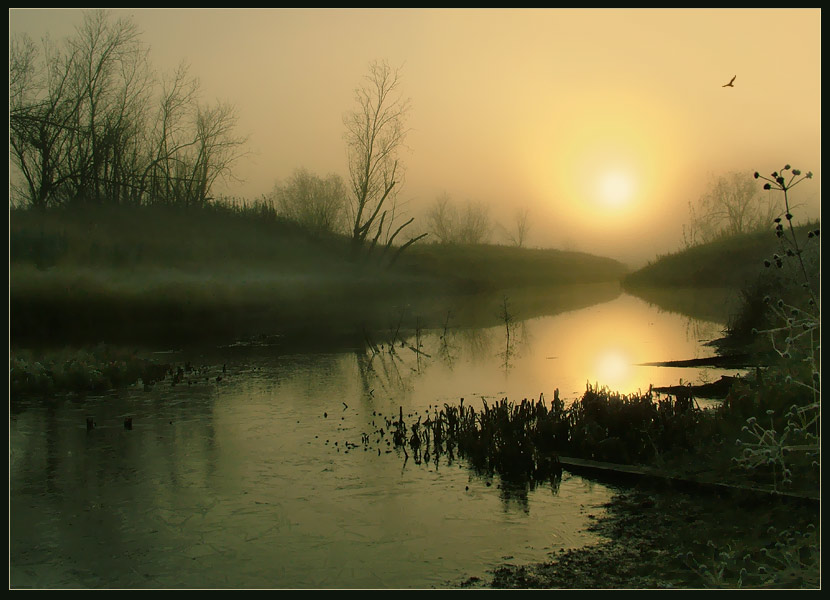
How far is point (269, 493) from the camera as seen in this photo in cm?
1082

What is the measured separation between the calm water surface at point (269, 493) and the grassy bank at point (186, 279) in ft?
43.7

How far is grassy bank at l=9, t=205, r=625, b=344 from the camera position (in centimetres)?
3102

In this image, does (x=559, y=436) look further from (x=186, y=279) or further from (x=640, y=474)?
(x=186, y=279)

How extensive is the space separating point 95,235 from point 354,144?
65.0 ft

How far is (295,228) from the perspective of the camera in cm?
5347

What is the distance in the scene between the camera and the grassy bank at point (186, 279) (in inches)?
1221

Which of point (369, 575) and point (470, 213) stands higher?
point (470, 213)

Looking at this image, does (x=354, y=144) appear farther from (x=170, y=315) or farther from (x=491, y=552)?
(x=491, y=552)

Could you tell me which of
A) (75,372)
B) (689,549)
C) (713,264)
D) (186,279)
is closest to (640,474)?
(689,549)

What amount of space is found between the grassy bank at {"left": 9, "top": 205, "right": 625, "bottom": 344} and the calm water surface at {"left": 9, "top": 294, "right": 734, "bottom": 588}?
13.3 m

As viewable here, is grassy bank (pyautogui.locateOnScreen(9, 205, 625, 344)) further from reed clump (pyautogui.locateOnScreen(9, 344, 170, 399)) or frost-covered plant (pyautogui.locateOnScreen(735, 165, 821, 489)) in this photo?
frost-covered plant (pyautogui.locateOnScreen(735, 165, 821, 489))

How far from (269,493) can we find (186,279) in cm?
3024

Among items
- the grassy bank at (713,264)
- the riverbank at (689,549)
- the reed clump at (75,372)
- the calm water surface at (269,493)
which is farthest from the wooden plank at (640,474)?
the grassy bank at (713,264)
